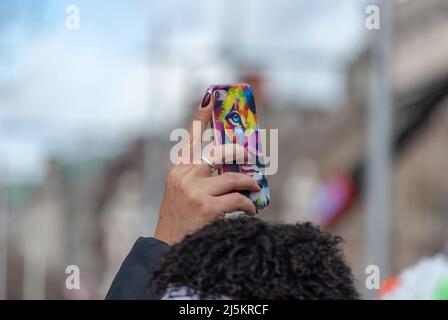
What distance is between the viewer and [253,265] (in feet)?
5.44

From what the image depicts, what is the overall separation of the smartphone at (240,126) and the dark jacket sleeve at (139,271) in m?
0.23

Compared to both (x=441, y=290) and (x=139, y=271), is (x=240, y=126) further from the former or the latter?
(x=441, y=290)

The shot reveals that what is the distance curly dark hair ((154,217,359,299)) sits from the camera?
1646 millimetres

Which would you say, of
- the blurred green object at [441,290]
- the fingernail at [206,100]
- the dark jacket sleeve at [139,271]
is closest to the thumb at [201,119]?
the fingernail at [206,100]

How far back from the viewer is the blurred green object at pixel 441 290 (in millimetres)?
3029

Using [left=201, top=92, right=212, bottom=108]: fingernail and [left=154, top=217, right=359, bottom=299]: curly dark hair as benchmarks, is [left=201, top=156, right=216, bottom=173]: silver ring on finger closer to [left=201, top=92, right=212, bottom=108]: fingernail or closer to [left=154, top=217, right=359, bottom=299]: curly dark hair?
[left=201, top=92, right=212, bottom=108]: fingernail

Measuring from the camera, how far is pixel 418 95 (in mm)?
17500

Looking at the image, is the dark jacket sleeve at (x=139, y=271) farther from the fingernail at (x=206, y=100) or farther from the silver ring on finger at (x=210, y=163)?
the fingernail at (x=206, y=100)

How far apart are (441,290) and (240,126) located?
125 centimetres
